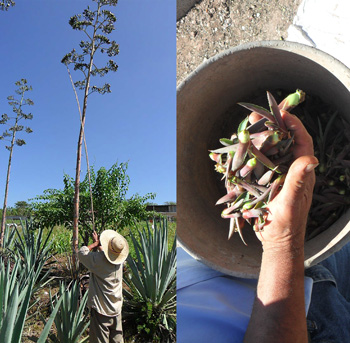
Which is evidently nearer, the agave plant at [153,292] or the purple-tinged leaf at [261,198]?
the purple-tinged leaf at [261,198]

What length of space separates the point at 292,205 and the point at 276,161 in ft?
0.20

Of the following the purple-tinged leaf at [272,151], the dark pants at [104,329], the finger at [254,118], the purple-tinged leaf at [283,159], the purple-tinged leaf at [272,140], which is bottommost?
the dark pants at [104,329]

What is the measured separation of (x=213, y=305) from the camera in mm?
646

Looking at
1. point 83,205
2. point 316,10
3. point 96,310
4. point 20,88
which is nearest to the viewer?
point 316,10

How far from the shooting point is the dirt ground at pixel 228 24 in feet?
3.62

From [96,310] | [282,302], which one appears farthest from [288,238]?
[96,310]

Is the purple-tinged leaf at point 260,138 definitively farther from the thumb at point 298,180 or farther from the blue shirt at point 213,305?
the blue shirt at point 213,305

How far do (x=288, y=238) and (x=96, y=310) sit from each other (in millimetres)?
1212

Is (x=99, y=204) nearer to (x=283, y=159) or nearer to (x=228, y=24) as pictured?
(x=228, y=24)

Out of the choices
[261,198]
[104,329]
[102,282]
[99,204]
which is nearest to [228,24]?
[261,198]

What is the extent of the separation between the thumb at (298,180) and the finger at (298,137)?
0.04 metres

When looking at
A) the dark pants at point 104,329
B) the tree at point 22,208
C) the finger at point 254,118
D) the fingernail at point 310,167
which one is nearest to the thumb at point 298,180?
the fingernail at point 310,167

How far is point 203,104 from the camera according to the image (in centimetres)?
62

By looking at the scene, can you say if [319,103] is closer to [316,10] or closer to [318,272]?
[318,272]
